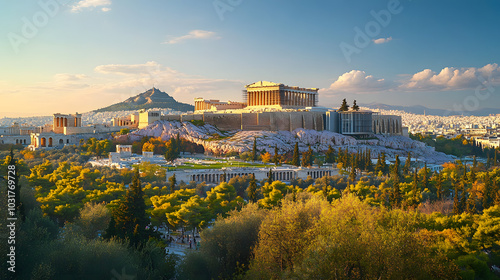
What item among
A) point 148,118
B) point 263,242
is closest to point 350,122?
point 148,118

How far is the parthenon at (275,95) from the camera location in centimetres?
9712

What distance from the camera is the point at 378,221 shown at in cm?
2039

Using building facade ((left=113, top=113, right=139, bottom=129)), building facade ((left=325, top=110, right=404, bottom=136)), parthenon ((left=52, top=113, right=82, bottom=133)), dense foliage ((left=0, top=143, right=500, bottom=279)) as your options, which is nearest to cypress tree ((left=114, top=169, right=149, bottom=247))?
dense foliage ((left=0, top=143, right=500, bottom=279))

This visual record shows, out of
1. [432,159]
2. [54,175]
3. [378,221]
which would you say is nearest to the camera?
[378,221]

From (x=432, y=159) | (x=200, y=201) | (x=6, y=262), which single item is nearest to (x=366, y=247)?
(x=6, y=262)

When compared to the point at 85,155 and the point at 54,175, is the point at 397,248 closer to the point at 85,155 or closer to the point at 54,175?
the point at 54,175

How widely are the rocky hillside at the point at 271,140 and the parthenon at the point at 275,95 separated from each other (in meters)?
15.4

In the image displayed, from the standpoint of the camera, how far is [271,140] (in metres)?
Result: 74.8

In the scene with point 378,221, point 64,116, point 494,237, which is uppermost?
point 64,116

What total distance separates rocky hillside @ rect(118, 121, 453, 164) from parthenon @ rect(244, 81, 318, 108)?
50.5 ft

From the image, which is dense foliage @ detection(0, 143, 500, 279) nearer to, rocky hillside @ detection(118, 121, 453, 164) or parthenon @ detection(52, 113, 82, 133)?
rocky hillside @ detection(118, 121, 453, 164)

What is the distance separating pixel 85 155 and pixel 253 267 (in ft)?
179

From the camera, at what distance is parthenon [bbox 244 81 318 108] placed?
319 feet

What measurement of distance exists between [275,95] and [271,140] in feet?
82.0
